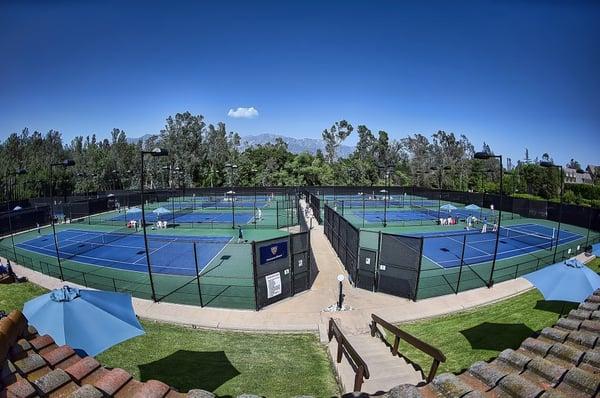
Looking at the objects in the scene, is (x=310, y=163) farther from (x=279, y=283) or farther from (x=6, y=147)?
(x=6, y=147)

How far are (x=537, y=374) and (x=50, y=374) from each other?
198 inches

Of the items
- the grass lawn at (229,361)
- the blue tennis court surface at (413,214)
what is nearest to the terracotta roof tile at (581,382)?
the grass lawn at (229,361)

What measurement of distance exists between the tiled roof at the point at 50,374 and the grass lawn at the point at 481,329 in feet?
30.0

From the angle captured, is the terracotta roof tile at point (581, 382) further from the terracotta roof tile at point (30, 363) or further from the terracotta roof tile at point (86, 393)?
the terracotta roof tile at point (30, 363)

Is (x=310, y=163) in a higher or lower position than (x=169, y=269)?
higher

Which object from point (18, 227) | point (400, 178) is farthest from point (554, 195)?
point (18, 227)

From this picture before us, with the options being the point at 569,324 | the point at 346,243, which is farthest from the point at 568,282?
the point at 346,243

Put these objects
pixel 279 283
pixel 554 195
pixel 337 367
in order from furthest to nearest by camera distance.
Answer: pixel 554 195 < pixel 279 283 < pixel 337 367

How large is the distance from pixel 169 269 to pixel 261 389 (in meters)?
17.6

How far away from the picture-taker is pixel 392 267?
17.5m

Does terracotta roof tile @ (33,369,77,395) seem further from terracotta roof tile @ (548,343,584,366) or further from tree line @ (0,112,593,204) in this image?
tree line @ (0,112,593,204)

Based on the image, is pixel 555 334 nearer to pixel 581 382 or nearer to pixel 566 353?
pixel 566 353

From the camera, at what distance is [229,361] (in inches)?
431

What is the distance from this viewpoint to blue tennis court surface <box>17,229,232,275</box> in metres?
25.4
